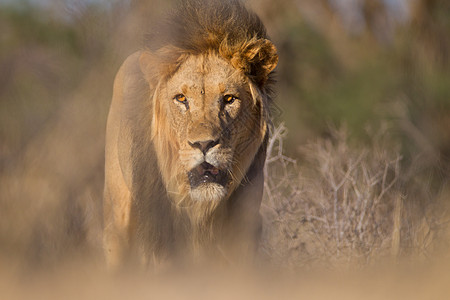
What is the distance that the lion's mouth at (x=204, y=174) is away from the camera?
410cm

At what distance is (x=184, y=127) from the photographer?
4250 mm

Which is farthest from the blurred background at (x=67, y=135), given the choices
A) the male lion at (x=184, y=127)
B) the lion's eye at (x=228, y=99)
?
the lion's eye at (x=228, y=99)

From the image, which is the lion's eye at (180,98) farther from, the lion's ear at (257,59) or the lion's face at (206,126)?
the lion's ear at (257,59)

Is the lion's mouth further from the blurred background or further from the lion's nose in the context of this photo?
the blurred background

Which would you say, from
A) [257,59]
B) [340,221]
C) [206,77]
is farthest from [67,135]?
[340,221]

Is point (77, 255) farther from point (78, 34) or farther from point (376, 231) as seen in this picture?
point (376, 231)

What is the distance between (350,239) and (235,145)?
163cm

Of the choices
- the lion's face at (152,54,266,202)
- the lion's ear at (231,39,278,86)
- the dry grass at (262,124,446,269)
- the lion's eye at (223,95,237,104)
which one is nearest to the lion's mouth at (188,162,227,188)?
the lion's face at (152,54,266,202)

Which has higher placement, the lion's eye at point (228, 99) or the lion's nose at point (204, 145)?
the lion's eye at point (228, 99)

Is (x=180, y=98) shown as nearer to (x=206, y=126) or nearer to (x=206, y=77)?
(x=206, y=77)

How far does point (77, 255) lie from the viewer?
13.7 feet

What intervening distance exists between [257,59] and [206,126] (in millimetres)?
692

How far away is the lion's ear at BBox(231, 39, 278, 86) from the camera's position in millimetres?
4441

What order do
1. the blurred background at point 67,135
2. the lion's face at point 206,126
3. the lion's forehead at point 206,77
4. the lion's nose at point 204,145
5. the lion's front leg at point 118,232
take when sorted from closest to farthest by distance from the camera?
the blurred background at point 67,135 < the lion's nose at point 204,145 < the lion's face at point 206,126 < the lion's forehead at point 206,77 < the lion's front leg at point 118,232
